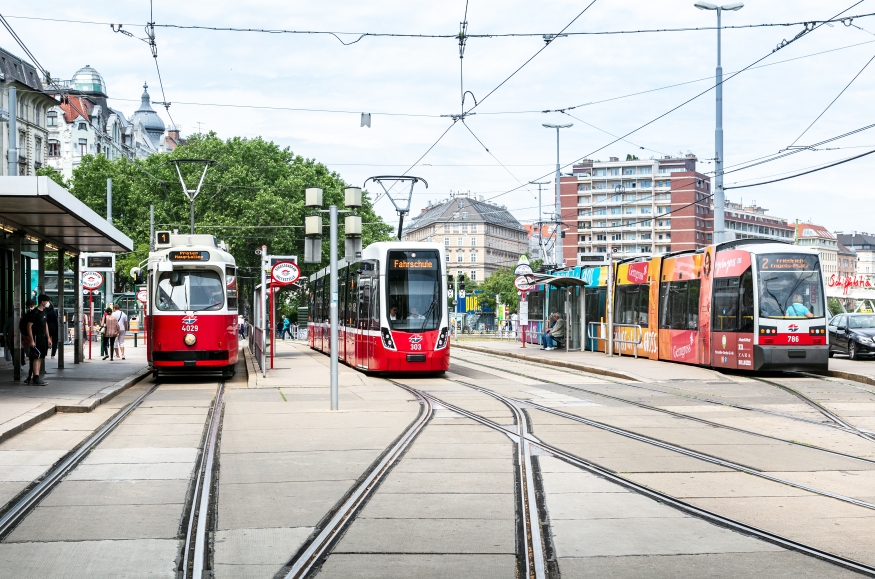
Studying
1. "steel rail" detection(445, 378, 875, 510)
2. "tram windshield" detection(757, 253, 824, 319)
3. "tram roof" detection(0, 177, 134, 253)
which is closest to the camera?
"steel rail" detection(445, 378, 875, 510)

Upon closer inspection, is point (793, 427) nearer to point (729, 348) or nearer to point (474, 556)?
point (474, 556)

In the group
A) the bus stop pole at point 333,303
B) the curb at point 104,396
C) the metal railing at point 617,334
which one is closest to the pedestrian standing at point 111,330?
the curb at point 104,396

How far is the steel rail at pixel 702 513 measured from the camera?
6.42 m

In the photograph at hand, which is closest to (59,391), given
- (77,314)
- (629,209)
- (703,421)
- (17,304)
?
(17,304)

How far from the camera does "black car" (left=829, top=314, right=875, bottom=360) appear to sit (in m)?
31.1

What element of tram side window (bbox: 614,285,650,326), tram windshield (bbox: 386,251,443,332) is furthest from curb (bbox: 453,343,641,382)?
tram windshield (bbox: 386,251,443,332)

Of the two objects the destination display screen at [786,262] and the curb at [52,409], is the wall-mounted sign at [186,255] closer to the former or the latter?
the curb at [52,409]

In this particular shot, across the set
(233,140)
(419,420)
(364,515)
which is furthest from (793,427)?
(233,140)

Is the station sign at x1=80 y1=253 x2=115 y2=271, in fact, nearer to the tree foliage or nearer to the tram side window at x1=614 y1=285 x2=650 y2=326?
the tram side window at x1=614 y1=285 x2=650 y2=326

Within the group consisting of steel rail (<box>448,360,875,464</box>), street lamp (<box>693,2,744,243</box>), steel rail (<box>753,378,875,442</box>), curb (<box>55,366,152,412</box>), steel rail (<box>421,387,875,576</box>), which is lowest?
steel rail (<box>753,378,875,442</box>)

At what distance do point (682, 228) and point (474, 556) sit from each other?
150448mm

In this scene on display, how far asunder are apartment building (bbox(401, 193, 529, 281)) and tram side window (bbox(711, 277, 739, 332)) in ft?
425

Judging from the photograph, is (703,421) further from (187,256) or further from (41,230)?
(41,230)

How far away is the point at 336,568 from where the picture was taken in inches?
245
